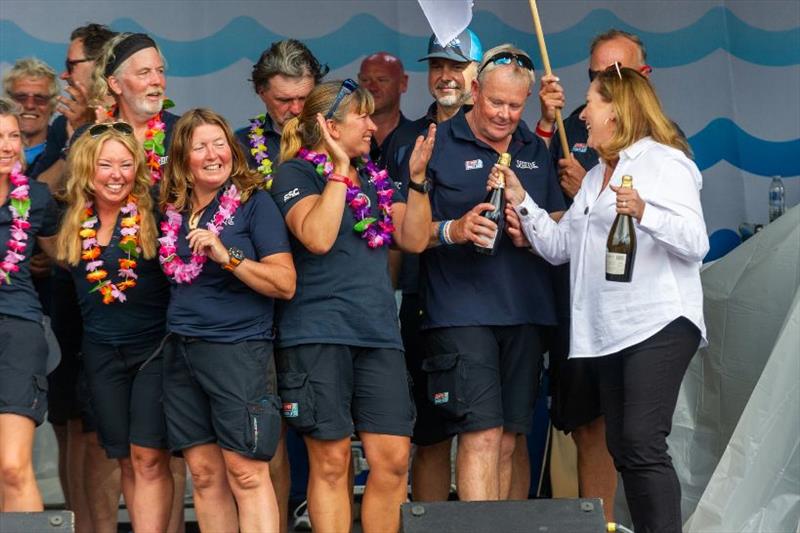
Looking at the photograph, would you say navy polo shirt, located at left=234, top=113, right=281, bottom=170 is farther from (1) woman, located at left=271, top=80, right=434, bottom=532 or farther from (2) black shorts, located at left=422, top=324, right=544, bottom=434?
(2) black shorts, located at left=422, top=324, right=544, bottom=434

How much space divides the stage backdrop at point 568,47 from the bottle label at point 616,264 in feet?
6.79

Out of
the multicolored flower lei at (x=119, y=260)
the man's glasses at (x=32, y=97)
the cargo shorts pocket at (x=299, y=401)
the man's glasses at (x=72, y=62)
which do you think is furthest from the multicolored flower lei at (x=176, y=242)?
the man's glasses at (x=32, y=97)

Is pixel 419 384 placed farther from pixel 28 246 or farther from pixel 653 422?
pixel 28 246

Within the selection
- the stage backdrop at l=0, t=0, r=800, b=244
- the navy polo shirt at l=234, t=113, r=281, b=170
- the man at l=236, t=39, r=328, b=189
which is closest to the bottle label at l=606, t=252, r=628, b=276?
the navy polo shirt at l=234, t=113, r=281, b=170

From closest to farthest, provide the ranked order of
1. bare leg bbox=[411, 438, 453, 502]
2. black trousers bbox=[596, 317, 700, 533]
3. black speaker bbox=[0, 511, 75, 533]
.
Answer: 1. black speaker bbox=[0, 511, 75, 533]
2. black trousers bbox=[596, 317, 700, 533]
3. bare leg bbox=[411, 438, 453, 502]

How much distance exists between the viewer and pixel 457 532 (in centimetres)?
439

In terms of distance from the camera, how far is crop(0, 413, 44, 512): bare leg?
4.95 m

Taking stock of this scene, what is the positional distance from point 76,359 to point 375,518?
4.59 feet

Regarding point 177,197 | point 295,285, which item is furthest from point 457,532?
point 177,197

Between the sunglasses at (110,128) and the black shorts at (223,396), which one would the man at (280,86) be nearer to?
the sunglasses at (110,128)

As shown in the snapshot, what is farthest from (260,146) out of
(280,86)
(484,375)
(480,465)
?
(480,465)

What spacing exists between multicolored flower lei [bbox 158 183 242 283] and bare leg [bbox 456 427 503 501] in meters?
1.17

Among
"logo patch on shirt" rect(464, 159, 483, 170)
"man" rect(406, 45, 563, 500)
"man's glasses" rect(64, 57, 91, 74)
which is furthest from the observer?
"man's glasses" rect(64, 57, 91, 74)

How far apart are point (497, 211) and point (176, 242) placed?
1.13 metres
